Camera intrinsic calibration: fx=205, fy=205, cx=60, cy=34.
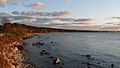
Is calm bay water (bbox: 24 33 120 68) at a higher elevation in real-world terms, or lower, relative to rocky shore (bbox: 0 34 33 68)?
lower

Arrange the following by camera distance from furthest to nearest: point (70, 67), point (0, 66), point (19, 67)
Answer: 1. point (70, 67)
2. point (19, 67)
3. point (0, 66)

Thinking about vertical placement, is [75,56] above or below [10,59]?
below

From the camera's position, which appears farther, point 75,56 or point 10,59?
point 75,56

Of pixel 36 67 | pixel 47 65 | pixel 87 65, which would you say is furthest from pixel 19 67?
pixel 87 65

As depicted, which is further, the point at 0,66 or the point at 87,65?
the point at 87,65

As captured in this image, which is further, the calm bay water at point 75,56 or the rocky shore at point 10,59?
the calm bay water at point 75,56

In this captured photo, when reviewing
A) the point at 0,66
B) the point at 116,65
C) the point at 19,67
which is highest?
the point at 0,66

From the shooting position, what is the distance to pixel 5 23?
121 meters

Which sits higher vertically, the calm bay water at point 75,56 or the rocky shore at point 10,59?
the rocky shore at point 10,59

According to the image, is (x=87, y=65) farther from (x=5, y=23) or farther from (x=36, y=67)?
(x=5, y=23)

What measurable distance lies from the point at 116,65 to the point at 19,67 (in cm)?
2436

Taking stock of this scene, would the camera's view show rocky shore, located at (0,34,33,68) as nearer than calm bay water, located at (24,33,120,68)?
Yes

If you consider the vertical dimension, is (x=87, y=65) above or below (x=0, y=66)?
below

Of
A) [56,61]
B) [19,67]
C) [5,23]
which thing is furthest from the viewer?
[5,23]
